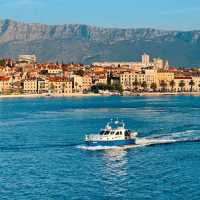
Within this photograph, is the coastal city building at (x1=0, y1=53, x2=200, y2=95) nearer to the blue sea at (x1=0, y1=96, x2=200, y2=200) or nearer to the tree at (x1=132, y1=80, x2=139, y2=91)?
the tree at (x1=132, y1=80, x2=139, y2=91)

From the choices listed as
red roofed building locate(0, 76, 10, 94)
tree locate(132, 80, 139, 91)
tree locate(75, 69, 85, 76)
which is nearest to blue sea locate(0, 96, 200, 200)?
red roofed building locate(0, 76, 10, 94)

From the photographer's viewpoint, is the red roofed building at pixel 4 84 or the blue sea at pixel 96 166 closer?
the blue sea at pixel 96 166

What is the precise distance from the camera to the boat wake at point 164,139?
31.1m

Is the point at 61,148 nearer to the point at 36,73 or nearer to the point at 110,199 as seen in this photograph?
the point at 110,199

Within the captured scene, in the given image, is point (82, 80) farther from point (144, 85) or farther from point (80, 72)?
point (144, 85)

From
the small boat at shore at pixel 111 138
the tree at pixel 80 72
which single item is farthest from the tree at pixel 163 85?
the small boat at shore at pixel 111 138

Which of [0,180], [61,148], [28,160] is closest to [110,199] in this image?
[0,180]

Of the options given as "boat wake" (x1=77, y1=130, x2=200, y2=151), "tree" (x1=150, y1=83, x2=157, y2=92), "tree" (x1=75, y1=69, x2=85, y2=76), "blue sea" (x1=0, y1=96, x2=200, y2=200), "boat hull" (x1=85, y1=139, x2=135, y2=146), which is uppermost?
"tree" (x1=75, y1=69, x2=85, y2=76)

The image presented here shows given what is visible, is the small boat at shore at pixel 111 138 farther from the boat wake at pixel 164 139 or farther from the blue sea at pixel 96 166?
the blue sea at pixel 96 166

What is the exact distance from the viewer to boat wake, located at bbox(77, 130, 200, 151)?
1225 inches

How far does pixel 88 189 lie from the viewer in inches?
868

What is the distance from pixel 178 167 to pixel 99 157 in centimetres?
391

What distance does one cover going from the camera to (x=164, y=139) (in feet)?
112

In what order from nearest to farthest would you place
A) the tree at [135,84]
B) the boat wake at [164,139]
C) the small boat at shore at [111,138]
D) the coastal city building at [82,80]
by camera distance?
the small boat at shore at [111,138] → the boat wake at [164,139] → the coastal city building at [82,80] → the tree at [135,84]
